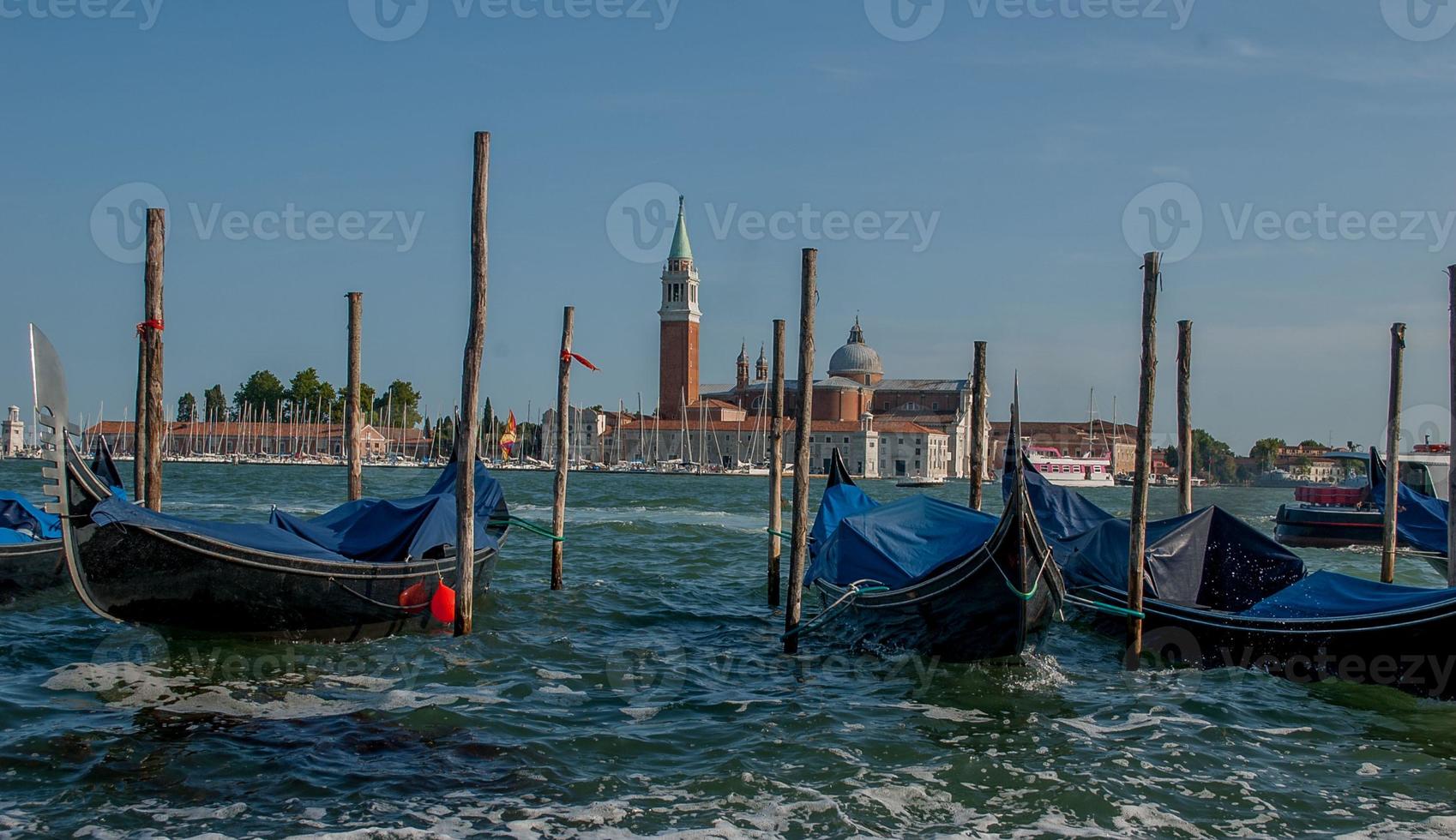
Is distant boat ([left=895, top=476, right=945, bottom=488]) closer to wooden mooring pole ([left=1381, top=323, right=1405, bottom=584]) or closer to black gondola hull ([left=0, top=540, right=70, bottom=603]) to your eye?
wooden mooring pole ([left=1381, top=323, right=1405, bottom=584])

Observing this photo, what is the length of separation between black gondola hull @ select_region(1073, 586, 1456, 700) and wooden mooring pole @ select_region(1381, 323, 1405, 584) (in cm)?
388

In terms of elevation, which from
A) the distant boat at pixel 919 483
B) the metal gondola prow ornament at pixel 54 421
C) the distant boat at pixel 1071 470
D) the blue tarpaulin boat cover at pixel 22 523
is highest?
the metal gondola prow ornament at pixel 54 421

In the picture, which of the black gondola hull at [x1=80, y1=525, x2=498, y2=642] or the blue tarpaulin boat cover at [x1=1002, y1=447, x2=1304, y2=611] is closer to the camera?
the black gondola hull at [x1=80, y1=525, x2=498, y2=642]

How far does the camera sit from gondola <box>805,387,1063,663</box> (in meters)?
7.47

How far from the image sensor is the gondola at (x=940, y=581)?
7.47 metres

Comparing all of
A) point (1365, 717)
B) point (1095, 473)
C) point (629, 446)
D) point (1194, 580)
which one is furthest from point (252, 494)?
point (1095, 473)

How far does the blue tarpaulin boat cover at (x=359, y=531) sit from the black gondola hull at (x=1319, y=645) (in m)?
5.07

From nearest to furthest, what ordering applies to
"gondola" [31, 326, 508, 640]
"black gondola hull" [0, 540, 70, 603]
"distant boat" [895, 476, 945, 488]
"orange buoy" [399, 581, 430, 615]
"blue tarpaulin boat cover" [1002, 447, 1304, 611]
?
"gondola" [31, 326, 508, 640]
"orange buoy" [399, 581, 430, 615]
"blue tarpaulin boat cover" [1002, 447, 1304, 611]
"black gondola hull" [0, 540, 70, 603]
"distant boat" [895, 476, 945, 488]

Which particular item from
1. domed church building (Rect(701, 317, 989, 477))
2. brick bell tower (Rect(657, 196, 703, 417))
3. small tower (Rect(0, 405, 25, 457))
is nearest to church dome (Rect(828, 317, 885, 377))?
domed church building (Rect(701, 317, 989, 477))

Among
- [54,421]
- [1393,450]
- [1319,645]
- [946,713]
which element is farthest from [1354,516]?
[54,421]

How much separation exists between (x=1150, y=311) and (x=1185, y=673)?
95.8 inches

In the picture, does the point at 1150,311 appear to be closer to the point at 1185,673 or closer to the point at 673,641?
the point at 1185,673

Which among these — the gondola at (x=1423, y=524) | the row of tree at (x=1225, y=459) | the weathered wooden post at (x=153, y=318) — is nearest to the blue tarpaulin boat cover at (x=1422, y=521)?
the gondola at (x=1423, y=524)

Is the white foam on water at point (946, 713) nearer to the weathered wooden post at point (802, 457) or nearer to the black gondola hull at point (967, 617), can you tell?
the black gondola hull at point (967, 617)
